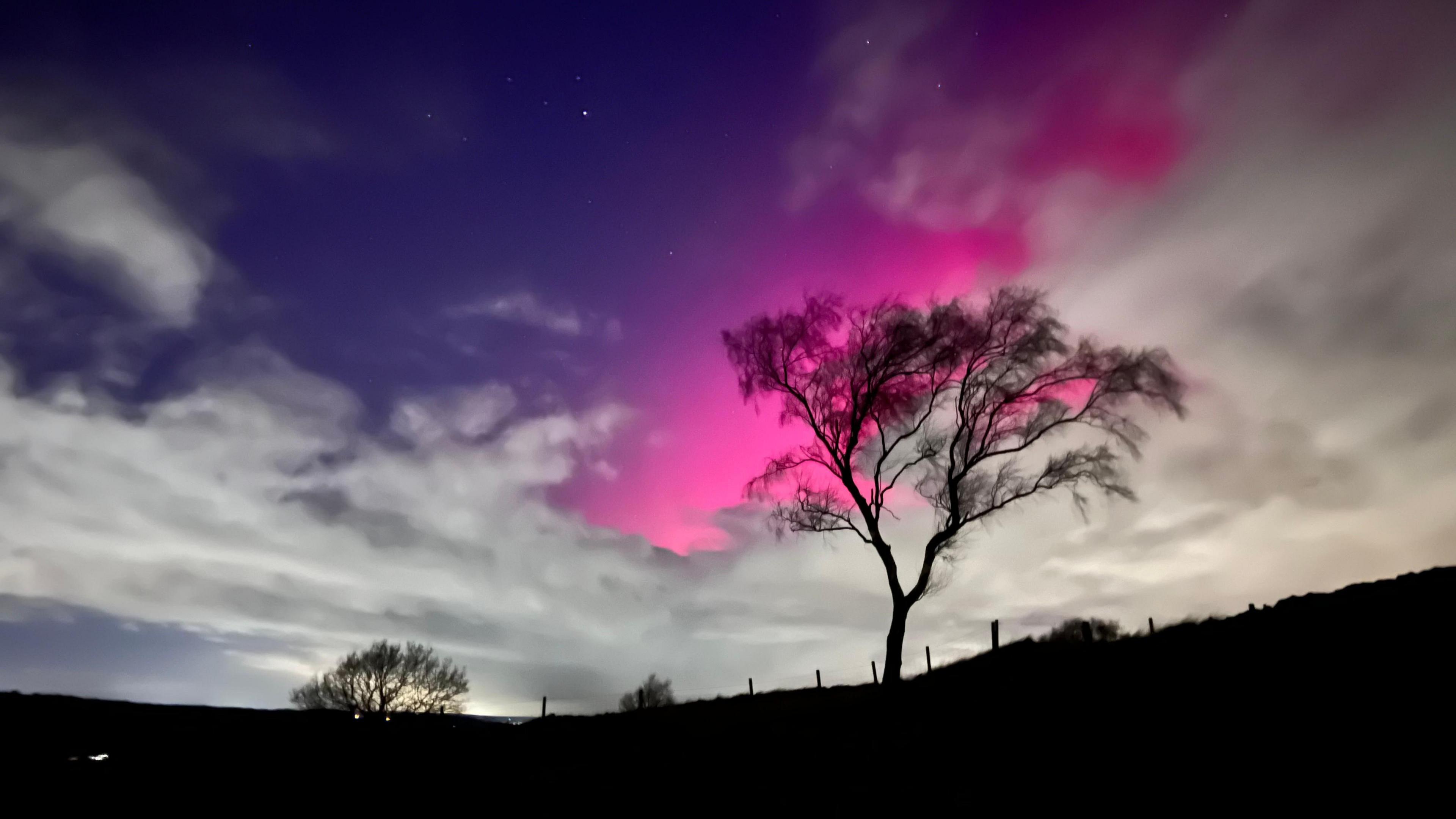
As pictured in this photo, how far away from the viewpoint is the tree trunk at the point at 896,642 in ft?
76.5

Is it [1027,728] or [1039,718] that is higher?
[1039,718]

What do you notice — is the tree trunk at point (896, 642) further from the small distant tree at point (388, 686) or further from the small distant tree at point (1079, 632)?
the small distant tree at point (388, 686)

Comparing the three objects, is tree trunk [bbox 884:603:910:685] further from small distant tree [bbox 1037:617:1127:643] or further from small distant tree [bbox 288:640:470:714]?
small distant tree [bbox 288:640:470:714]

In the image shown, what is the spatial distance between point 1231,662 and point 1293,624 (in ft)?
7.44

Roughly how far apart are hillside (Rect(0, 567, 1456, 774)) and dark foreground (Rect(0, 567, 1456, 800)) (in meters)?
0.05

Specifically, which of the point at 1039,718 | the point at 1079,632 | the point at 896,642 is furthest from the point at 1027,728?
the point at 1079,632

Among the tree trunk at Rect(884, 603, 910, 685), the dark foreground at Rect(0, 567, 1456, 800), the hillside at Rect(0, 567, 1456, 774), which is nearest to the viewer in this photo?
the dark foreground at Rect(0, 567, 1456, 800)

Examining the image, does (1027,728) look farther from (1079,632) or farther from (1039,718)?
(1079,632)

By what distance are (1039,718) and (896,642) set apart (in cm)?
1119

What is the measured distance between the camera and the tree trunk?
23.3 meters

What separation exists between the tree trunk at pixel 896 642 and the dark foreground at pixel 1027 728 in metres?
3.11

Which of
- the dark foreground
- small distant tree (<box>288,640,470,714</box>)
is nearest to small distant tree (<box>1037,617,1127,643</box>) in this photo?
the dark foreground

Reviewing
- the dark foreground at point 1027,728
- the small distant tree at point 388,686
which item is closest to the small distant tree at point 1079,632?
the dark foreground at point 1027,728

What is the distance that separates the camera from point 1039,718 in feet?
42.3
